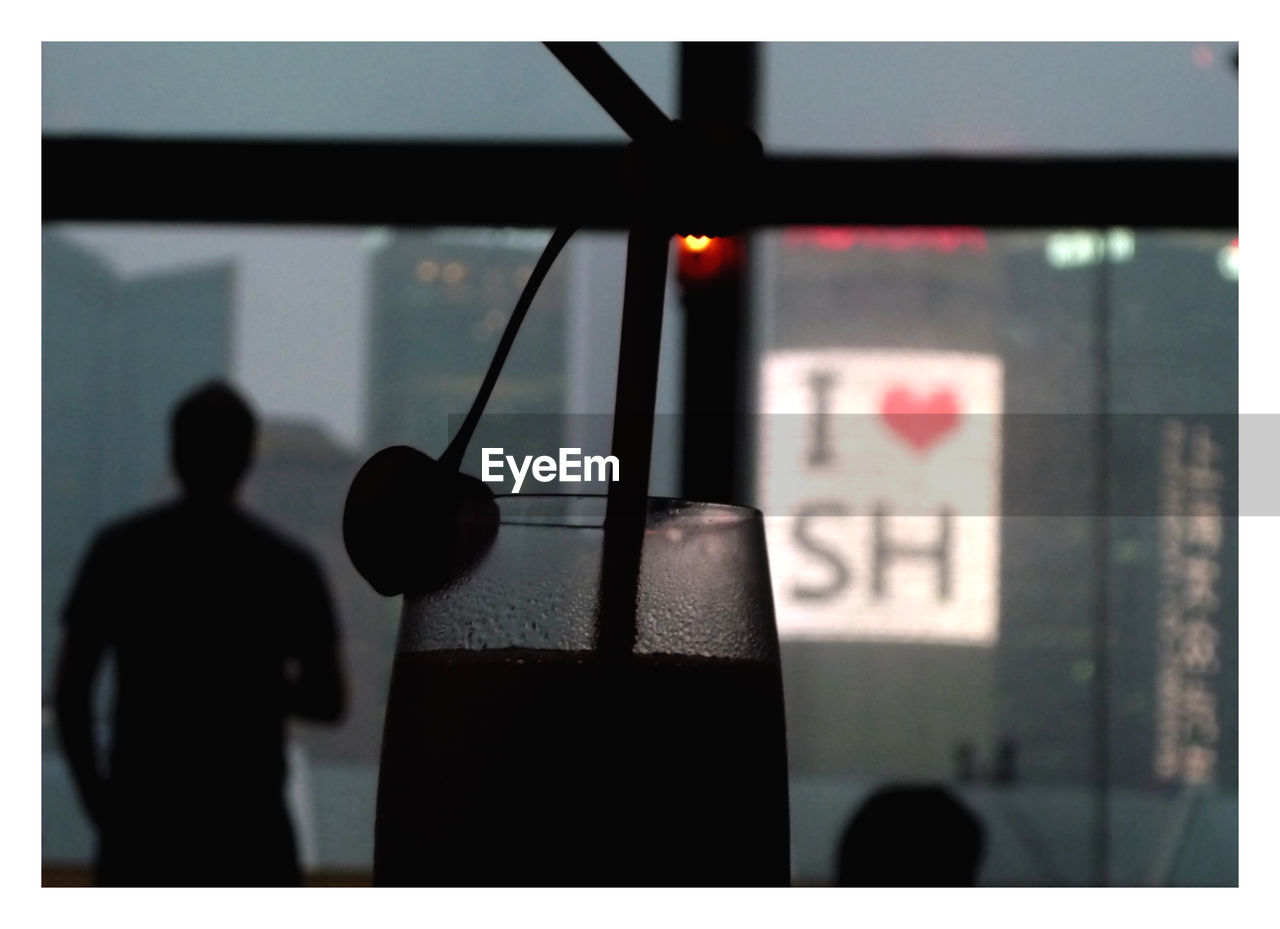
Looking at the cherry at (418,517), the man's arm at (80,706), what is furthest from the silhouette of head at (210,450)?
the cherry at (418,517)

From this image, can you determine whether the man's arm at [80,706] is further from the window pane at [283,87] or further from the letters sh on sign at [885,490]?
the letters sh on sign at [885,490]

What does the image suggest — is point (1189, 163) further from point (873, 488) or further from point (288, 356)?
point (288, 356)

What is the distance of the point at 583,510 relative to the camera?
39 cm

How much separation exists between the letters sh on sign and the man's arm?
129 centimetres

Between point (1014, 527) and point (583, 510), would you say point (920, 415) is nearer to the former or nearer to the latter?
point (1014, 527)

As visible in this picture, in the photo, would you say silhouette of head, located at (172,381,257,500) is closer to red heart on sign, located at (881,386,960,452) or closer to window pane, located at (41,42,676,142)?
window pane, located at (41,42,676,142)

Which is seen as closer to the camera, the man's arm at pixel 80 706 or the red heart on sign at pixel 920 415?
the man's arm at pixel 80 706

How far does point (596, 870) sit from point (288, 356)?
7.50ft

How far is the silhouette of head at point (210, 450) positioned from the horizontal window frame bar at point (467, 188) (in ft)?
1.42

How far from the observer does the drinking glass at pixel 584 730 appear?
382mm
